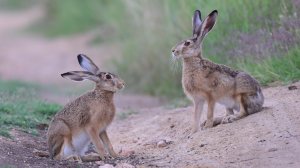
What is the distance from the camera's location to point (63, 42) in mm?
22234

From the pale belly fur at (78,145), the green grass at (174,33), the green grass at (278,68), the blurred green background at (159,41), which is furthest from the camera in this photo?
the green grass at (174,33)

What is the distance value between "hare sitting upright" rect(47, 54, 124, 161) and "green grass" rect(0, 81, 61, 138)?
0.73m

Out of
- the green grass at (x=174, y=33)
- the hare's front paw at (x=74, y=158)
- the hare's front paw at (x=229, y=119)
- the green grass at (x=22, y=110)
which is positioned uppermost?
the green grass at (x=174, y=33)

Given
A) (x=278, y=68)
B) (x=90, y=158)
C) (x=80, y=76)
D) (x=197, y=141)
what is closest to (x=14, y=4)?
(x=278, y=68)

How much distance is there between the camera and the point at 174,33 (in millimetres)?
12055

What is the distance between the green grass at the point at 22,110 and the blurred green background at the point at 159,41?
3cm

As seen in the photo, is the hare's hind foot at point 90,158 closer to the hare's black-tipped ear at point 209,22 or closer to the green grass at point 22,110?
the green grass at point 22,110

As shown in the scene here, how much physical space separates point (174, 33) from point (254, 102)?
463 cm

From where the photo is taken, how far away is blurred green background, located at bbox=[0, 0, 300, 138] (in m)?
9.22

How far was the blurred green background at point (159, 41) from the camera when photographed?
9.22 metres

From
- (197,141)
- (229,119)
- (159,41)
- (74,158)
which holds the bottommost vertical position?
(74,158)

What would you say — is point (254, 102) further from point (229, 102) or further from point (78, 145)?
point (78, 145)

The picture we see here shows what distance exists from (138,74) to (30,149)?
6.39 meters

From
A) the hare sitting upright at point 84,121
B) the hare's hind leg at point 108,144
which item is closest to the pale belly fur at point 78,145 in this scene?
the hare sitting upright at point 84,121
